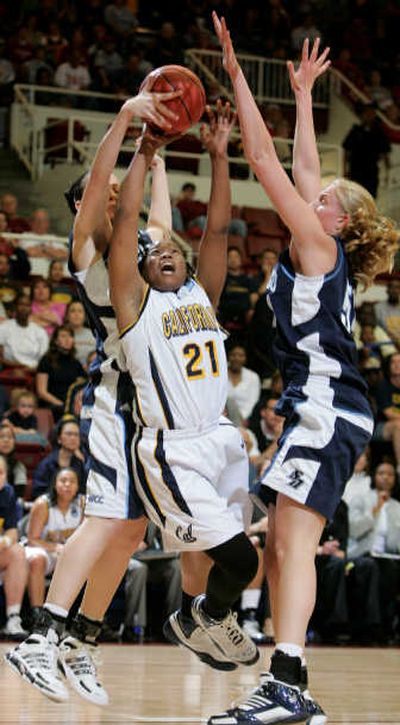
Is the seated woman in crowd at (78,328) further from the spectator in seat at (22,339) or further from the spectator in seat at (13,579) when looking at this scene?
the spectator in seat at (13,579)

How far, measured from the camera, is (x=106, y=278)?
5.11m

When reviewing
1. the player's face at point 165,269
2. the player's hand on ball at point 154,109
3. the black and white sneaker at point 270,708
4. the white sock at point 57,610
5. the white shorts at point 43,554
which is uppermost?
the player's hand on ball at point 154,109

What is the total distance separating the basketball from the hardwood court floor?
225cm

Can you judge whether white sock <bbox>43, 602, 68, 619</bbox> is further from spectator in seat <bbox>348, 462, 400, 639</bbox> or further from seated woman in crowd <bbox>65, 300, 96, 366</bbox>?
seated woman in crowd <bbox>65, 300, 96, 366</bbox>

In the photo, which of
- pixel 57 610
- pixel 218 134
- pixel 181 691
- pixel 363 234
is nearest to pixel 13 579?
pixel 181 691

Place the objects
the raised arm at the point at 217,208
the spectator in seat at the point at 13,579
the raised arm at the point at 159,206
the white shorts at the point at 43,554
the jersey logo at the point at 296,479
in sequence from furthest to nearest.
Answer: the white shorts at the point at 43,554
the spectator in seat at the point at 13,579
the raised arm at the point at 159,206
the raised arm at the point at 217,208
the jersey logo at the point at 296,479

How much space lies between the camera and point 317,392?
14.9 ft

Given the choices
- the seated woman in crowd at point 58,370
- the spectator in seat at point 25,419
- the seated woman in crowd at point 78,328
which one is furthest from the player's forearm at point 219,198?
the seated woman in crowd at point 78,328

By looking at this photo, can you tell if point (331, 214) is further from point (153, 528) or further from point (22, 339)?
point (22, 339)

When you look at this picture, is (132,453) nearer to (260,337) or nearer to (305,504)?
(305,504)

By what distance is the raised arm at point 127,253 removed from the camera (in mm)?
4770

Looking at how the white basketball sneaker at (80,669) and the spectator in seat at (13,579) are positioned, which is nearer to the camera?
the white basketball sneaker at (80,669)

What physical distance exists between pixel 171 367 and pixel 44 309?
7.90m

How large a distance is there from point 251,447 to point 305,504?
629 cm
